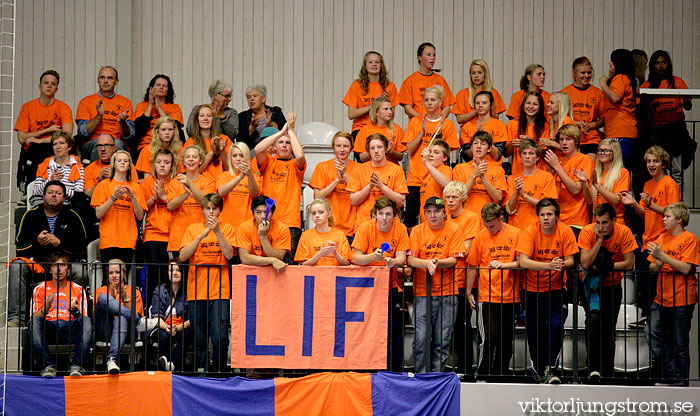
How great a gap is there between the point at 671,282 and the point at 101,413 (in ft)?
18.8

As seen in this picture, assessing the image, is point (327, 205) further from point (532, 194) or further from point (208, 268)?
point (532, 194)

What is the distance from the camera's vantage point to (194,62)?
50.8 ft

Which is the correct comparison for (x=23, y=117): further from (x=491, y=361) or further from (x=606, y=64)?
(x=606, y=64)

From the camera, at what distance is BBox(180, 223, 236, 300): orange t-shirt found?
952 cm

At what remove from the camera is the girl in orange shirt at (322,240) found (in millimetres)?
9695

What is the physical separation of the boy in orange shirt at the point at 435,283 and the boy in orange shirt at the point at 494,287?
24 centimetres

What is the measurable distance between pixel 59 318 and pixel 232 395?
6.22ft

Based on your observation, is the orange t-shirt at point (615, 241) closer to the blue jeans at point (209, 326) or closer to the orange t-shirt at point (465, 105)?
the orange t-shirt at point (465, 105)

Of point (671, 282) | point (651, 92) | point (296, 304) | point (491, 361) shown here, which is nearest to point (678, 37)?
point (651, 92)

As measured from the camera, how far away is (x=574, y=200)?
1089 centimetres

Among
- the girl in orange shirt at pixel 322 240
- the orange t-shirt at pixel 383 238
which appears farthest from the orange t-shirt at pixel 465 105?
the girl in orange shirt at pixel 322 240

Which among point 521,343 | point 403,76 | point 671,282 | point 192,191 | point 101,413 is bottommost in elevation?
point 101,413

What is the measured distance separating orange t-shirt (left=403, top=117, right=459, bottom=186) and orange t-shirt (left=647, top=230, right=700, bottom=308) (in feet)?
9.51

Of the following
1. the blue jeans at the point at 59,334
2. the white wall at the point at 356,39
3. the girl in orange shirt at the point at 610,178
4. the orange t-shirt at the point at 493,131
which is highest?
the white wall at the point at 356,39
